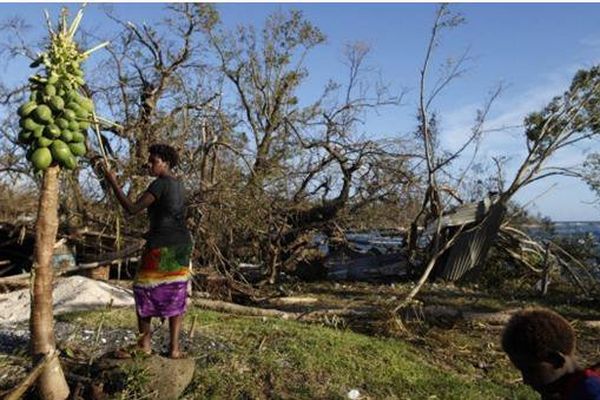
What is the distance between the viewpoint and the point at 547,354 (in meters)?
2.25

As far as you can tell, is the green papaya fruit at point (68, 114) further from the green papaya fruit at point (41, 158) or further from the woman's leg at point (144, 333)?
the woman's leg at point (144, 333)

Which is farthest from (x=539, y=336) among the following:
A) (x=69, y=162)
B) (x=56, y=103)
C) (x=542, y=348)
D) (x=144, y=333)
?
(x=144, y=333)

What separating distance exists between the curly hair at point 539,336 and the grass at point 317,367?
7.74 feet

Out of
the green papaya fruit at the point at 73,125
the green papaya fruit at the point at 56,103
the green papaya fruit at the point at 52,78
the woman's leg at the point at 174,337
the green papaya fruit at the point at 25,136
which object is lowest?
the woman's leg at the point at 174,337

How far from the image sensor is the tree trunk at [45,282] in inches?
123

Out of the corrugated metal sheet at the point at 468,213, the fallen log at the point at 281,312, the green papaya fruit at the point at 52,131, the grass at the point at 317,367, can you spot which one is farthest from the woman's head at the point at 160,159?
the corrugated metal sheet at the point at 468,213

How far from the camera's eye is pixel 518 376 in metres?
5.70

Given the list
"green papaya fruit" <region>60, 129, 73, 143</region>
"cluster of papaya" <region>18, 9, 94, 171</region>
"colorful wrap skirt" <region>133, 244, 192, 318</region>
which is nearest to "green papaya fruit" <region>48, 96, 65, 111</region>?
"cluster of papaya" <region>18, 9, 94, 171</region>

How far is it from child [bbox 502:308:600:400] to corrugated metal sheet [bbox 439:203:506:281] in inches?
371

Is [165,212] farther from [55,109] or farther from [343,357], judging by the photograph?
[343,357]

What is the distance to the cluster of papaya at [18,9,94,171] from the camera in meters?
3.04

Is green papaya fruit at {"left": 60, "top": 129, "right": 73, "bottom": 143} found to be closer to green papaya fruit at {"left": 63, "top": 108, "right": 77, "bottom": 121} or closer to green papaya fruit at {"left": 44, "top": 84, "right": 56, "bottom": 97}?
green papaya fruit at {"left": 63, "top": 108, "right": 77, "bottom": 121}

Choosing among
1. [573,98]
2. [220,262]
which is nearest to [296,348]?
[220,262]

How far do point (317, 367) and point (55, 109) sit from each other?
2955mm
